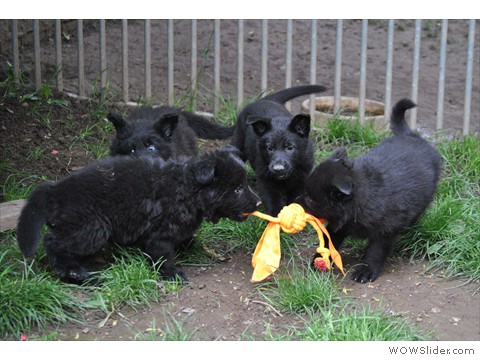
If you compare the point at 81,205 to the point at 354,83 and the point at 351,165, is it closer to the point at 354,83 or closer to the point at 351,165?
the point at 351,165

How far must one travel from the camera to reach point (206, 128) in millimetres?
7879

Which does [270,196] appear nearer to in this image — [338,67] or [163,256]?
[163,256]

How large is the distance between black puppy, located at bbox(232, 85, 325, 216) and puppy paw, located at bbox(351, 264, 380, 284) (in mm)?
1061

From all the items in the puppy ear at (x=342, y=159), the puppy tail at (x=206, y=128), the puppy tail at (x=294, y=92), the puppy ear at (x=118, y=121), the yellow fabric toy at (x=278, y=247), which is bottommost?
the yellow fabric toy at (x=278, y=247)

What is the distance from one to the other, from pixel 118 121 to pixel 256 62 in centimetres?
443

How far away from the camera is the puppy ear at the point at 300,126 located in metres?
6.55

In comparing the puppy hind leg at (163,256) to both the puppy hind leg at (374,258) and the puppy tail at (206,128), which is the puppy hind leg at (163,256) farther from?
the puppy tail at (206,128)

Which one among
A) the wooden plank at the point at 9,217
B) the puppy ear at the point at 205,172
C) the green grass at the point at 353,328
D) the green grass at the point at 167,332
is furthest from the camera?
the wooden plank at the point at 9,217

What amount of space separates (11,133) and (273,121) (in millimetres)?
2939

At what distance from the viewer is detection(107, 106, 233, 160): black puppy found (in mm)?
6762

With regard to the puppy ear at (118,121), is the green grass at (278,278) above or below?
below

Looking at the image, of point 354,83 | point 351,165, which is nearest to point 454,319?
point 351,165

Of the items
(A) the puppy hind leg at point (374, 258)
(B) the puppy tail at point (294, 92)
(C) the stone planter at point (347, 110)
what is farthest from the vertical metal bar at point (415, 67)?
(A) the puppy hind leg at point (374, 258)

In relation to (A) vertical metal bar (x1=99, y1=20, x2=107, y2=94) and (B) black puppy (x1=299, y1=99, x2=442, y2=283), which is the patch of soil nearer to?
(B) black puppy (x1=299, y1=99, x2=442, y2=283)
